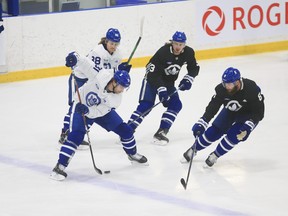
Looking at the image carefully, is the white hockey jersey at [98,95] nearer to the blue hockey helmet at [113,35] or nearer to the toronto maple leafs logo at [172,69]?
the blue hockey helmet at [113,35]

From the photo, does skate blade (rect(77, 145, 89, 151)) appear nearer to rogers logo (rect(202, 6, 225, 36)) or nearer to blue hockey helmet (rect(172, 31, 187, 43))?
blue hockey helmet (rect(172, 31, 187, 43))

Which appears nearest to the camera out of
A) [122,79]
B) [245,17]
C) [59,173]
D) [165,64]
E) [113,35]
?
[122,79]

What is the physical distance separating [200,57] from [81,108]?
5.39m

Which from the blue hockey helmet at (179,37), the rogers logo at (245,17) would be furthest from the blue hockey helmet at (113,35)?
the rogers logo at (245,17)

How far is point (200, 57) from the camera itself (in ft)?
38.8

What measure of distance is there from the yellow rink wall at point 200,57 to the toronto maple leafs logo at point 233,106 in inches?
167

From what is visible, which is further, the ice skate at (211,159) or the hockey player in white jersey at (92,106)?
the ice skate at (211,159)

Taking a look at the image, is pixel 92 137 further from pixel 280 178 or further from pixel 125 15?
pixel 125 15

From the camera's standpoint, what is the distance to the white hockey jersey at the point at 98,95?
6.62m

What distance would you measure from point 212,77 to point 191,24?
1.21 m

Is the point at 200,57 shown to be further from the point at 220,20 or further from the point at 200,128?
the point at 200,128

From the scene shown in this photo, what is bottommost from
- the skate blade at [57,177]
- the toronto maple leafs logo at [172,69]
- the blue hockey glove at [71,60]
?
the skate blade at [57,177]

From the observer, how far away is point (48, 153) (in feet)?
24.7

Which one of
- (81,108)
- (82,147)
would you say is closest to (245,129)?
(81,108)
